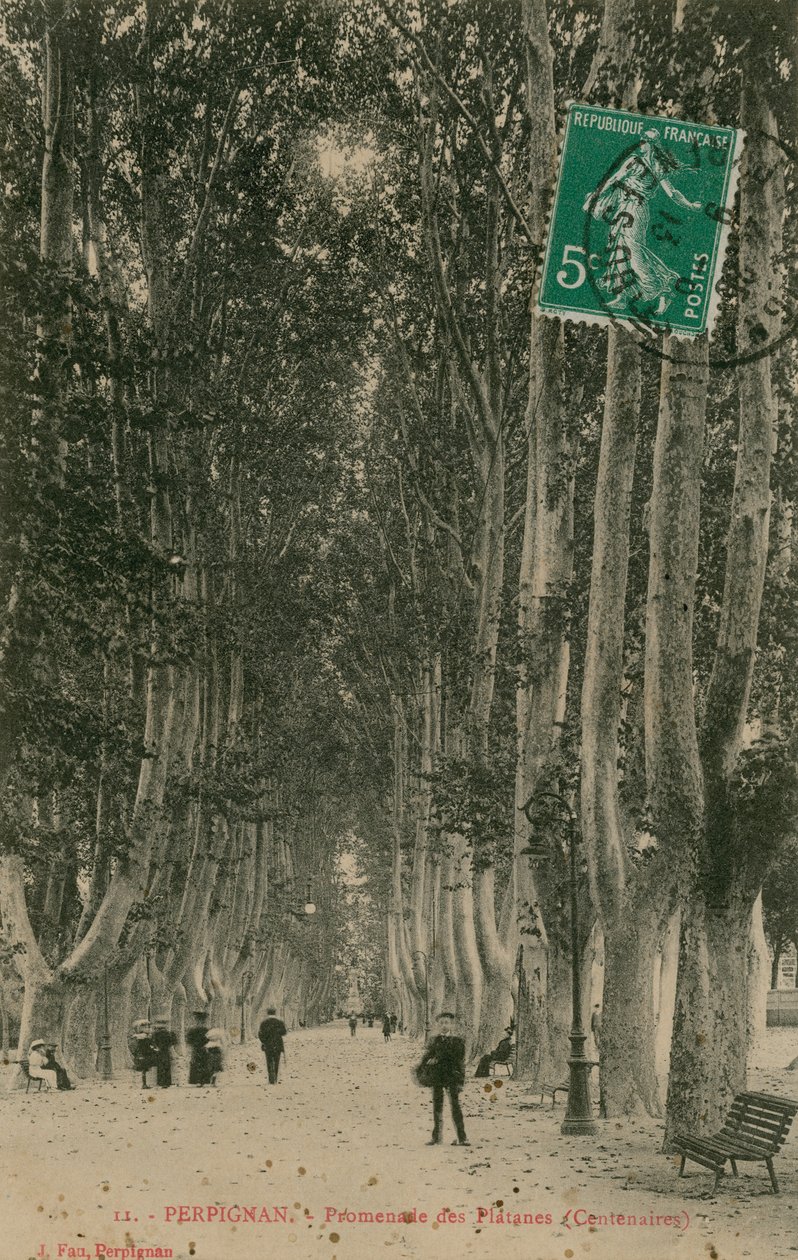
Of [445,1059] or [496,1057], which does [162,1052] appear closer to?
[496,1057]

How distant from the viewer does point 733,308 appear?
473 inches

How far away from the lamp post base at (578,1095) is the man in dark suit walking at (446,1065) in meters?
1.06

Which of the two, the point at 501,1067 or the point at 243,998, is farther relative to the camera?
the point at 243,998

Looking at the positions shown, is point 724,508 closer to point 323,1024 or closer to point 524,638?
point 524,638

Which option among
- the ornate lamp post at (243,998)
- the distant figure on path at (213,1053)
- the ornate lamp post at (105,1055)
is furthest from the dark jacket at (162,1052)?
the ornate lamp post at (243,998)

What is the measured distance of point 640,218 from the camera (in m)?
9.16

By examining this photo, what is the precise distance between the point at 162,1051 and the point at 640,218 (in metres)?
15.9

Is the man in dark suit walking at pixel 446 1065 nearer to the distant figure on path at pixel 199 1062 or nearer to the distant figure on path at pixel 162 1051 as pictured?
the distant figure on path at pixel 162 1051

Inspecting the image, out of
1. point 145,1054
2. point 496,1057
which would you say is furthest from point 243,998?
point 496,1057

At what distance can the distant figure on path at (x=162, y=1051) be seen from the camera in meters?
21.0

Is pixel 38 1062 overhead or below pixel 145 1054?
overhead

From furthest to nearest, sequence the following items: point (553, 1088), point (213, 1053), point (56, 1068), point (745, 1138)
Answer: point (213, 1053) → point (56, 1068) → point (553, 1088) → point (745, 1138)

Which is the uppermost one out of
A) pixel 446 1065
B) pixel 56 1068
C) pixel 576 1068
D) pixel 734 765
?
pixel 734 765

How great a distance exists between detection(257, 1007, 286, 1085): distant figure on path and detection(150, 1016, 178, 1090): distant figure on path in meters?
1.48
